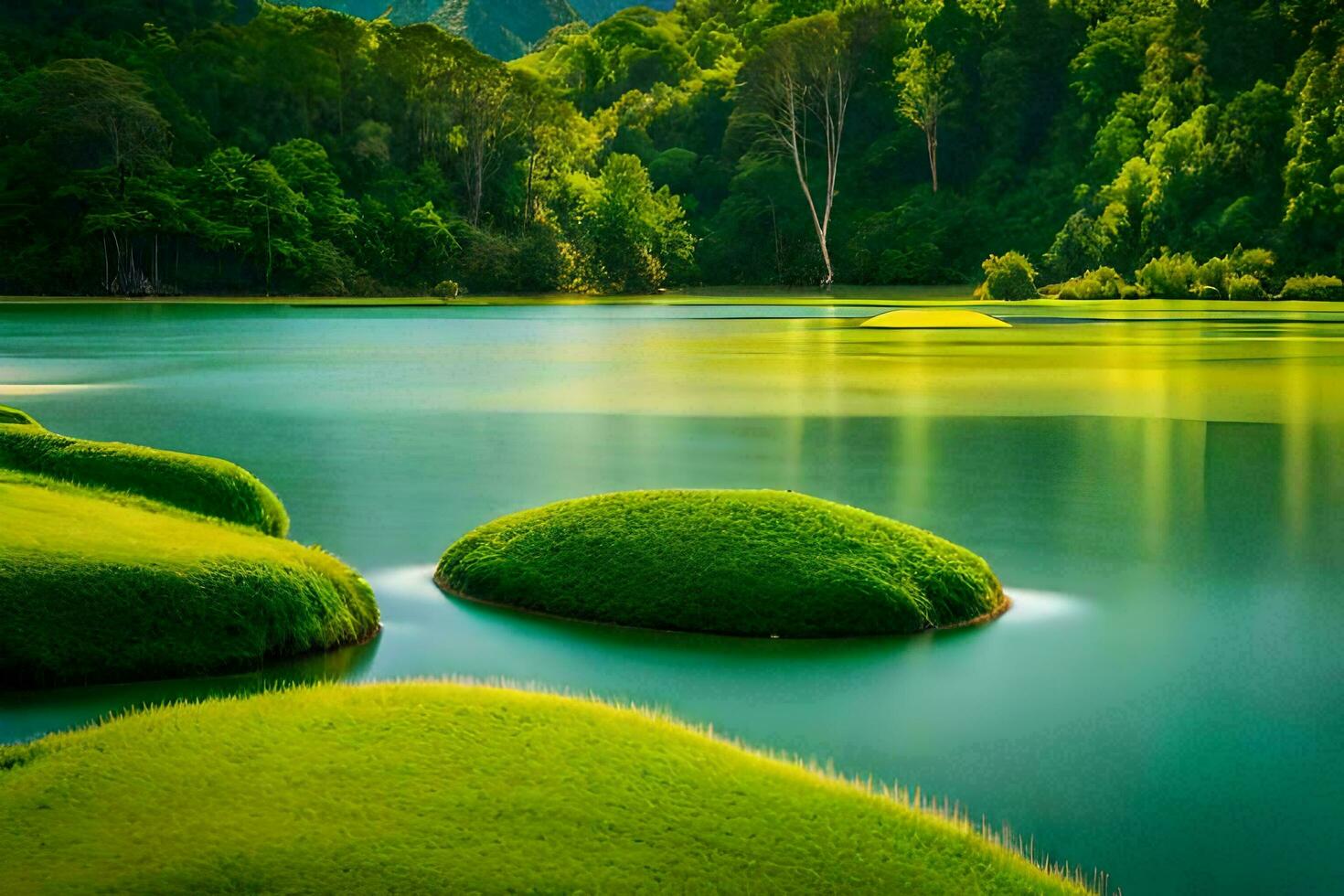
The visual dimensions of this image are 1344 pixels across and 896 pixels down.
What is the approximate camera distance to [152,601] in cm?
663

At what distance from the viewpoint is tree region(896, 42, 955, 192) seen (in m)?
86.6

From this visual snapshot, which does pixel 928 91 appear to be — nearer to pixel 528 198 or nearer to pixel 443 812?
pixel 528 198

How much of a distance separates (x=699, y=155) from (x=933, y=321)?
49.8 meters

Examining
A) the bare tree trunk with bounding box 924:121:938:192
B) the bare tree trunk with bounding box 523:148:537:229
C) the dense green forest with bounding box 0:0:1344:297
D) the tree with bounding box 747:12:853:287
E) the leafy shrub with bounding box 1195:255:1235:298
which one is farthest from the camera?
the tree with bounding box 747:12:853:287

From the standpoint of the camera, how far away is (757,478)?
12906mm

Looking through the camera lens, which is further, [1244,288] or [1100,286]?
[1100,286]

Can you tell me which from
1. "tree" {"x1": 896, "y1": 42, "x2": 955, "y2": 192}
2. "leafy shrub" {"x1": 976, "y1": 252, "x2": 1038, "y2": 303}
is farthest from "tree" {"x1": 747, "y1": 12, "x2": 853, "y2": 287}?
"leafy shrub" {"x1": 976, "y1": 252, "x2": 1038, "y2": 303}

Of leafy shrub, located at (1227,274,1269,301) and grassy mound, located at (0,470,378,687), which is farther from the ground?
leafy shrub, located at (1227,274,1269,301)

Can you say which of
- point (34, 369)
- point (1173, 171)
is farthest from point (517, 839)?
point (1173, 171)

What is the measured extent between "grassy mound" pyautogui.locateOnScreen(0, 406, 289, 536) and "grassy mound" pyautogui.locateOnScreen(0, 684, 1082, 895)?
3.99m

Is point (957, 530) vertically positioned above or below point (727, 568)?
below

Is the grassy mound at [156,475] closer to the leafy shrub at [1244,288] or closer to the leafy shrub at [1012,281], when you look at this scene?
the leafy shrub at [1244,288]

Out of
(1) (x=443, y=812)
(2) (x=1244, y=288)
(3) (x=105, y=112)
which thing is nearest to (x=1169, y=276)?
(2) (x=1244, y=288)

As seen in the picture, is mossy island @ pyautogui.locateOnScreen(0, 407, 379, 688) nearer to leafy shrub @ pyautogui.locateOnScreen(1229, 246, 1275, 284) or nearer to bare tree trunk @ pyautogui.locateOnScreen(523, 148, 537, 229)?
leafy shrub @ pyautogui.locateOnScreen(1229, 246, 1275, 284)
